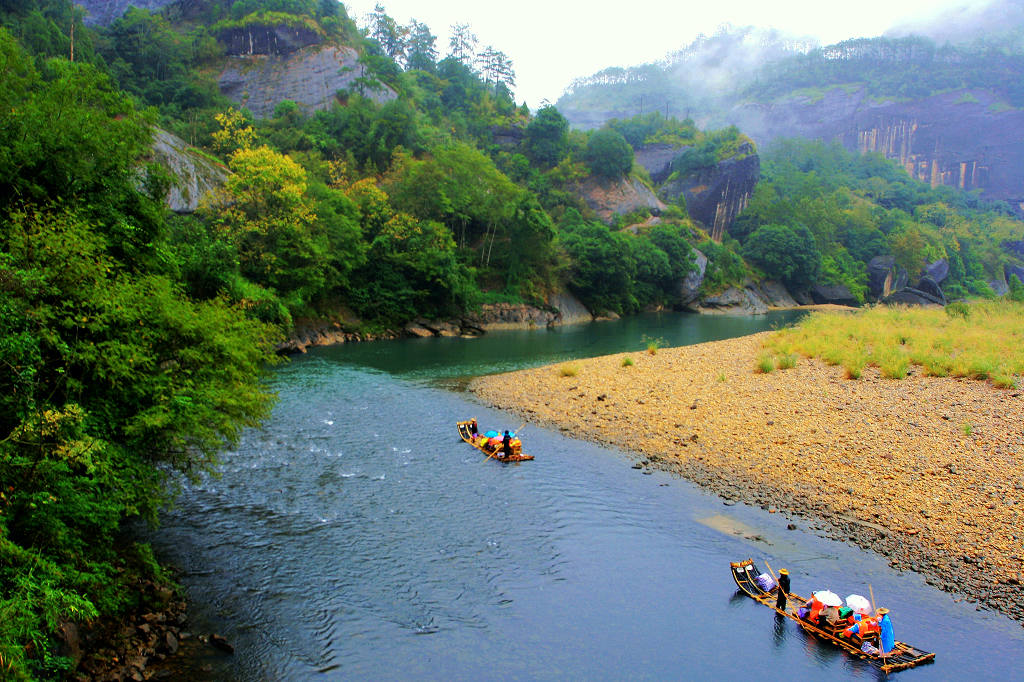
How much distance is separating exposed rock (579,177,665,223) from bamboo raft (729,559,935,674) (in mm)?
87954

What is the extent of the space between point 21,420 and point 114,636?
390 cm

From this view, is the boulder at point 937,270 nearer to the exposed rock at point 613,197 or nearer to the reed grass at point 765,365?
the exposed rock at point 613,197

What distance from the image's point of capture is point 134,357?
10.1 meters

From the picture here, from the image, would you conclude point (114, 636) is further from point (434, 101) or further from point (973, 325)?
point (434, 101)

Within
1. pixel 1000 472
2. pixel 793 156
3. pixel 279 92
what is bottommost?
pixel 1000 472

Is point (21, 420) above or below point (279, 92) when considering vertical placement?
below

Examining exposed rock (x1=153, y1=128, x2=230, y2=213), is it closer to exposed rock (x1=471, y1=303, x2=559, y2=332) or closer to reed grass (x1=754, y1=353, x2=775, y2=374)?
exposed rock (x1=471, y1=303, x2=559, y2=332)

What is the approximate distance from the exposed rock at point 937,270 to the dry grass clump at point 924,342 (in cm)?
7875

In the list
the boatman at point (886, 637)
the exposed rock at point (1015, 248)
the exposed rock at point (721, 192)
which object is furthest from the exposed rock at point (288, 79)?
the exposed rock at point (1015, 248)

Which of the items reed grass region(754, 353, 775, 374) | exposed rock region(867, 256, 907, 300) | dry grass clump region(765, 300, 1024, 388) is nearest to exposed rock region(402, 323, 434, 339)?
dry grass clump region(765, 300, 1024, 388)

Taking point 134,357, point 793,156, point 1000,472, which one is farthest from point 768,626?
point 793,156

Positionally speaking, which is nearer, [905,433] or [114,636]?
[114,636]

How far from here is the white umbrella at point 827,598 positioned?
37.0 feet

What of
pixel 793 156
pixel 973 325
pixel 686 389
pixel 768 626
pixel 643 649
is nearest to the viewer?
pixel 643 649
